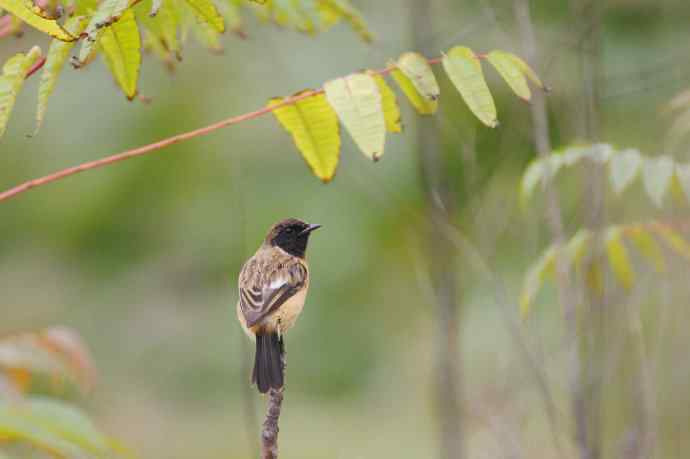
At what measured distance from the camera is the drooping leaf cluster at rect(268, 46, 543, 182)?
7.61 feet

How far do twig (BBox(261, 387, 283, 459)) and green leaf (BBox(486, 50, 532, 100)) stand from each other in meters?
0.89

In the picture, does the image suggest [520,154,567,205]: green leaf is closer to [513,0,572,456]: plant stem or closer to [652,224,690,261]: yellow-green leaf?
[513,0,572,456]: plant stem

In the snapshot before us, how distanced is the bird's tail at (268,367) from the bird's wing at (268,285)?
0.17 meters

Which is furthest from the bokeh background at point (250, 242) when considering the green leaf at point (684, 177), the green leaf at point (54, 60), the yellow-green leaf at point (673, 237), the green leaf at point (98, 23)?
the green leaf at point (98, 23)

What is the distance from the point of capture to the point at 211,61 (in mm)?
11398

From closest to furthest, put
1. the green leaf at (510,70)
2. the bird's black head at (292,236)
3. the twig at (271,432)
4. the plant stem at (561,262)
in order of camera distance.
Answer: the twig at (271,432) → the green leaf at (510,70) → the bird's black head at (292,236) → the plant stem at (561,262)

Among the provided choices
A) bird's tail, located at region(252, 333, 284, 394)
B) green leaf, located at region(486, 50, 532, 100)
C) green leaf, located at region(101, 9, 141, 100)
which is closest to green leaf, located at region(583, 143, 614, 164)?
green leaf, located at region(486, 50, 532, 100)

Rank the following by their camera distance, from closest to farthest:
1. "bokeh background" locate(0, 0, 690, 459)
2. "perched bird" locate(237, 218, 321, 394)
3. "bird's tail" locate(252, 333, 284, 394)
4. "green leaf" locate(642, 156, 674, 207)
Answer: "bird's tail" locate(252, 333, 284, 394) → "perched bird" locate(237, 218, 321, 394) → "green leaf" locate(642, 156, 674, 207) → "bokeh background" locate(0, 0, 690, 459)

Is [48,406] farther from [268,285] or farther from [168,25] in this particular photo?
[168,25]

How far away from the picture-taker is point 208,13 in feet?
7.63

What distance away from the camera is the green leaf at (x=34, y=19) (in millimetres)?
2152

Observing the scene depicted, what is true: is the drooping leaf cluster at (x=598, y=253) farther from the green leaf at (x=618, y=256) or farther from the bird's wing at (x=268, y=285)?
the bird's wing at (x=268, y=285)

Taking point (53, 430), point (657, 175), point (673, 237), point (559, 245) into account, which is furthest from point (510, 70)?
point (53, 430)

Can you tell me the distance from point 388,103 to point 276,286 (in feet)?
1.80
